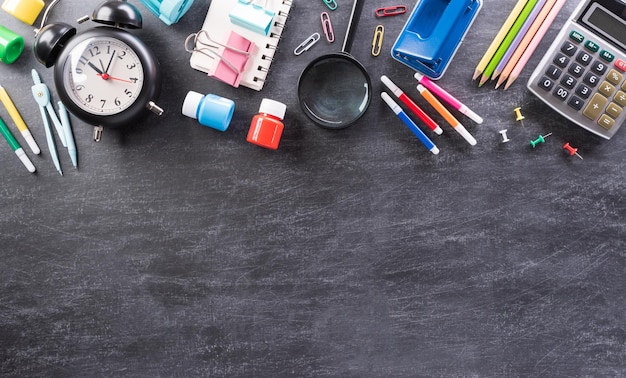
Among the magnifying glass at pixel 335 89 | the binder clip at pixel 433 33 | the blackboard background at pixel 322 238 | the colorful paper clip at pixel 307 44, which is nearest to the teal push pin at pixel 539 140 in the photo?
the blackboard background at pixel 322 238

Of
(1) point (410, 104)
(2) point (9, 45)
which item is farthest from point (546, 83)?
(2) point (9, 45)

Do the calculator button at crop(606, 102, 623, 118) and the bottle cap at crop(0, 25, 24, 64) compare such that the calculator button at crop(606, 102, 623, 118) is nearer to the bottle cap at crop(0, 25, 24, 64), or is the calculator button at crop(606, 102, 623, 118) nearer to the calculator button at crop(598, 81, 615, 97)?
the calculator button at crop(598, 81, 615, 97)

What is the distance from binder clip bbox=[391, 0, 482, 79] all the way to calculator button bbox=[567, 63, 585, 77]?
0.20 meters

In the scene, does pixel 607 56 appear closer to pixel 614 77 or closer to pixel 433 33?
pixel 614 77

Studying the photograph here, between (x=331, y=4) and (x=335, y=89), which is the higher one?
(x=331, y=4)

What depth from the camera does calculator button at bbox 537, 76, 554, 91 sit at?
0.94 meters

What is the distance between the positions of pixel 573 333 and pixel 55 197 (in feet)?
3.34

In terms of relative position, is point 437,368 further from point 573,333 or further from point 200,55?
point 200,55

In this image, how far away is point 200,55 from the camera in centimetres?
98

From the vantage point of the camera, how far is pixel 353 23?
3.12 feet

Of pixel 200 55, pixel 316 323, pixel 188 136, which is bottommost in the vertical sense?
pixel 316 323

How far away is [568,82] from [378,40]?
0.35 metres

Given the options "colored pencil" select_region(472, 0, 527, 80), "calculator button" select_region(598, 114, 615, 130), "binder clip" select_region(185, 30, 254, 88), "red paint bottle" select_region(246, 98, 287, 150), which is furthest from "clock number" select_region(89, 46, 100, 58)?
"calculator button" select_region(598, 114, 615, 130)

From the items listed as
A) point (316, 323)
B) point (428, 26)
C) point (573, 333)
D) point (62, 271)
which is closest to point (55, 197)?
point (62, 271)
